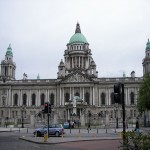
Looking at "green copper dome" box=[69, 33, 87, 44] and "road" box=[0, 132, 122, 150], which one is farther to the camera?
"green copper dome" box=[69, 33, 87, 44]

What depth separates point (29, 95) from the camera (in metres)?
101

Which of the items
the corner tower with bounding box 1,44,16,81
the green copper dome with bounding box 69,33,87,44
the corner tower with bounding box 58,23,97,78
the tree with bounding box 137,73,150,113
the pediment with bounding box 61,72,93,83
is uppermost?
the green copper dome with bounding box 69,33,87,44

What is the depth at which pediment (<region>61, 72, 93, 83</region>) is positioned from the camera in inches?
3824

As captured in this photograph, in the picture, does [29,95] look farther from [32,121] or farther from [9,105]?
[32,121]

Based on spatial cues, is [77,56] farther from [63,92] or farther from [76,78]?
[63,92]

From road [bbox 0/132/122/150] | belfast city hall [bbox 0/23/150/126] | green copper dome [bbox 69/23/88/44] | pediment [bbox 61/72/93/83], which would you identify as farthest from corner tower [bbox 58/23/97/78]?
road [bbox 0/132/122/150]

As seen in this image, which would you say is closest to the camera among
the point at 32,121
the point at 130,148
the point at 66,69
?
the point at 130,148

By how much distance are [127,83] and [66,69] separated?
24641 millimetres

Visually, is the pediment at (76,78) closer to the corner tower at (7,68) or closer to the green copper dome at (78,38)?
the corner tower at (7,68)

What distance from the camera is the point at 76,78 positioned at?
3836 inches

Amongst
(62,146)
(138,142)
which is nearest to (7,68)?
(62,146)

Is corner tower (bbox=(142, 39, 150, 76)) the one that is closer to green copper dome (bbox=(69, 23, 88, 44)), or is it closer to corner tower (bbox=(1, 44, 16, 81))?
green copper dome (bbox=(69, 23, 88, 44))

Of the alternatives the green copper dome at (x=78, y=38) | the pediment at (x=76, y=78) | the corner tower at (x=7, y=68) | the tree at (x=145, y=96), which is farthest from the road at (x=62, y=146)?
the green copper dome at (x=78, y=38)

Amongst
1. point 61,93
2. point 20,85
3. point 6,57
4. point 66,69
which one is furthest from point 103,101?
point 6,57
